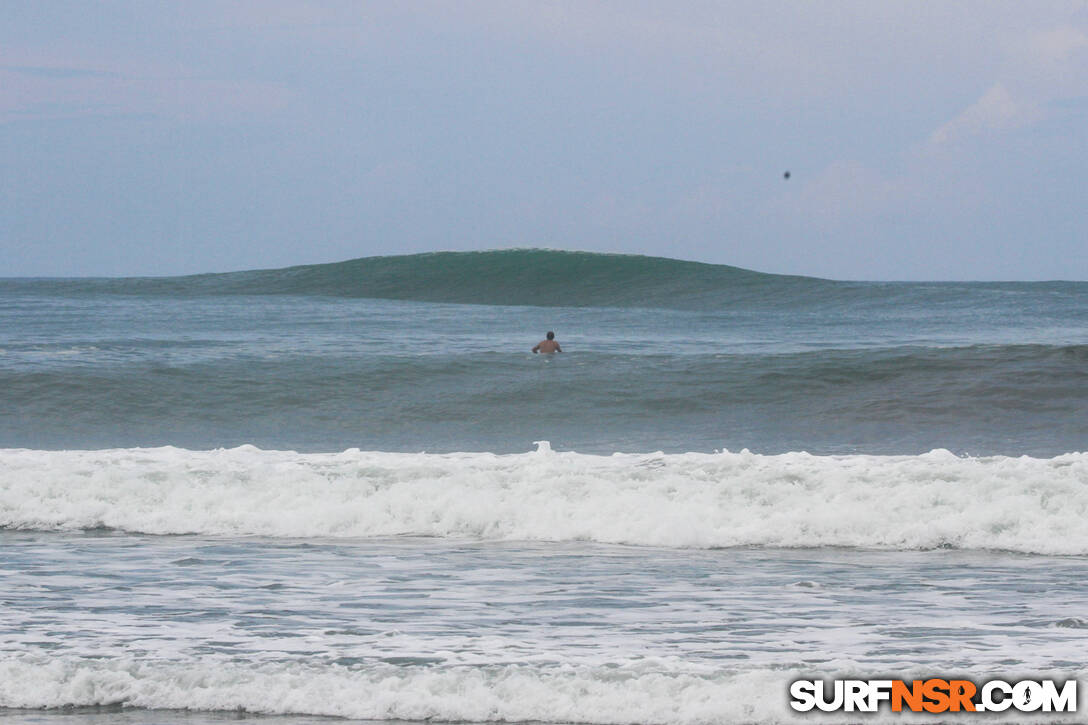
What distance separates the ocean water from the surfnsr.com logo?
0.09 metres

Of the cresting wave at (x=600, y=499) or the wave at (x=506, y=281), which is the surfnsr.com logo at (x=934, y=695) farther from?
the wave at (x=506, y=281)

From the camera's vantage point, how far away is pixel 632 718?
14.3ft

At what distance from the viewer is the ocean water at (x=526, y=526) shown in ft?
15.3

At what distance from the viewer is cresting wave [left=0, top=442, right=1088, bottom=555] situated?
25.7 feet

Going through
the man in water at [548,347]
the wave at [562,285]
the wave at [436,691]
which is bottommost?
the wave at [436,691]

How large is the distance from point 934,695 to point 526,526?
4.15 metres

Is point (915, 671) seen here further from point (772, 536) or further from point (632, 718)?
point (772, 536)

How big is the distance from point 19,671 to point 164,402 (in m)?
9.94

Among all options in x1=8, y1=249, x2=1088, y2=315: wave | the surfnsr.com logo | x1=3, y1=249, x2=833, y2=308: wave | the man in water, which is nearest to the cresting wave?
the surfnsr.com logo

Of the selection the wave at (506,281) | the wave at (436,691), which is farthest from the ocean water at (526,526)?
the wave at (506,281)

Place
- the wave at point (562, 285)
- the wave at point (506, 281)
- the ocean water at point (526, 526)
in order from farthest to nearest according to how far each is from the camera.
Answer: the wave at point (506, 281), the wave at point (562, 285), the ocean water at point (526, 526)

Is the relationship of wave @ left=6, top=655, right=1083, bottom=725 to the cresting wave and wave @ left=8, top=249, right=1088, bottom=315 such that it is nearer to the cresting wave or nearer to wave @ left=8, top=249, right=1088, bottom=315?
the cresting wave

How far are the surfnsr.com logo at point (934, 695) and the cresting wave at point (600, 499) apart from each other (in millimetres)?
3211

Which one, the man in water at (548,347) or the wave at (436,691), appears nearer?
the wave at (436,691)
